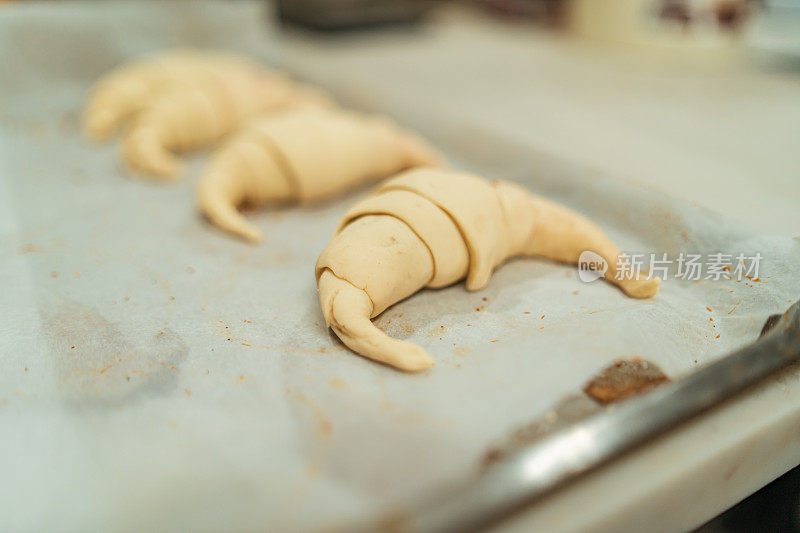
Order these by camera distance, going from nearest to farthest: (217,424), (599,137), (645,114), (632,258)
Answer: (217,424)
(632,258)
(599,137)
(645,114)

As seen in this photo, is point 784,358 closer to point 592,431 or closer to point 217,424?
point 592,431

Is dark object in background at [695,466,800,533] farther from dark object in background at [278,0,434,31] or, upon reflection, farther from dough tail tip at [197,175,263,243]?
dark object in background at [278,0,434,31]

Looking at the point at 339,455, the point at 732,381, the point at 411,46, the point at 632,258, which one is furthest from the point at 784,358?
the point at 411,46

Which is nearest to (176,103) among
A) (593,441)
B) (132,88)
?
(132,88)

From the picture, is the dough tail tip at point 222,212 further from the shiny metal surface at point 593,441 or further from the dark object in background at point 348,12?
the dark object in background at point 348,12

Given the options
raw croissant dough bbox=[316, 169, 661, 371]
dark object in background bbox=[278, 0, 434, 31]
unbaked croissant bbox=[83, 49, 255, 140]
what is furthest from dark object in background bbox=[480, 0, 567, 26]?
raw croissant dough bbox=[316, 169, 661, 371]

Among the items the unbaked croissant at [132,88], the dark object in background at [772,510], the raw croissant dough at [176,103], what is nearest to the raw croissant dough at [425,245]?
the dark object in background at [772,510]
